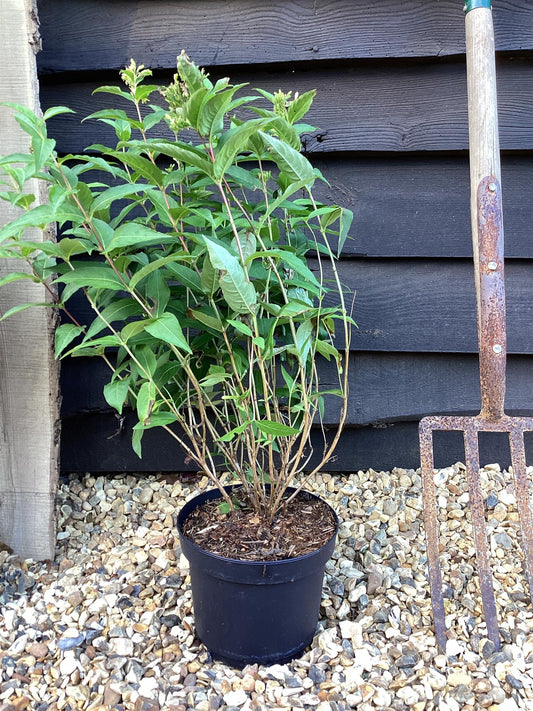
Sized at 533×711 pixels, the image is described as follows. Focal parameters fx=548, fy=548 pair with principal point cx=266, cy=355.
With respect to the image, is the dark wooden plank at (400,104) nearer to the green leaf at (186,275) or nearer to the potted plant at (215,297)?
the potted plant at (215,297)

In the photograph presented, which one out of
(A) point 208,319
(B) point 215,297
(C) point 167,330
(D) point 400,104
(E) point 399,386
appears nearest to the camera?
(C) point 167,330

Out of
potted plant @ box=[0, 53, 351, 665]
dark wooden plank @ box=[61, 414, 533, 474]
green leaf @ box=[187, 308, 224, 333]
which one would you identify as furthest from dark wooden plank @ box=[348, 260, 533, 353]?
green leaf @ box=[187, 308, 224, 333]

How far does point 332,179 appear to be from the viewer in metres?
1.43

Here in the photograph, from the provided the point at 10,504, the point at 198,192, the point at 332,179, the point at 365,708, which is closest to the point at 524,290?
the point at 332,179

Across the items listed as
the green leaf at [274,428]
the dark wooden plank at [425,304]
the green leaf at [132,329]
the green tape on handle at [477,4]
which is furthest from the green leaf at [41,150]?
the green tape on handle at [477,4]

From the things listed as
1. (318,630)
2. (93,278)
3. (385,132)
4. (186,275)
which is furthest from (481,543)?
(385,132)

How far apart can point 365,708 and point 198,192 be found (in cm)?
92

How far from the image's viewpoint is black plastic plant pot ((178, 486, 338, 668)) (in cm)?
93

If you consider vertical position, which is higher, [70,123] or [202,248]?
[70,123]

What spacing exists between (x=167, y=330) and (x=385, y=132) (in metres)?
0.90

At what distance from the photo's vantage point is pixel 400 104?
1377 mm

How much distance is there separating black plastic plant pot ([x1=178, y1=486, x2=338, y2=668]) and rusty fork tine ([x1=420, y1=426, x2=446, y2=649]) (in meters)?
0.21

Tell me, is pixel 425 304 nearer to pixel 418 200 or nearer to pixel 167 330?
pixel 418 200

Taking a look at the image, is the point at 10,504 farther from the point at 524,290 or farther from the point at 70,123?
the point at 524,290
